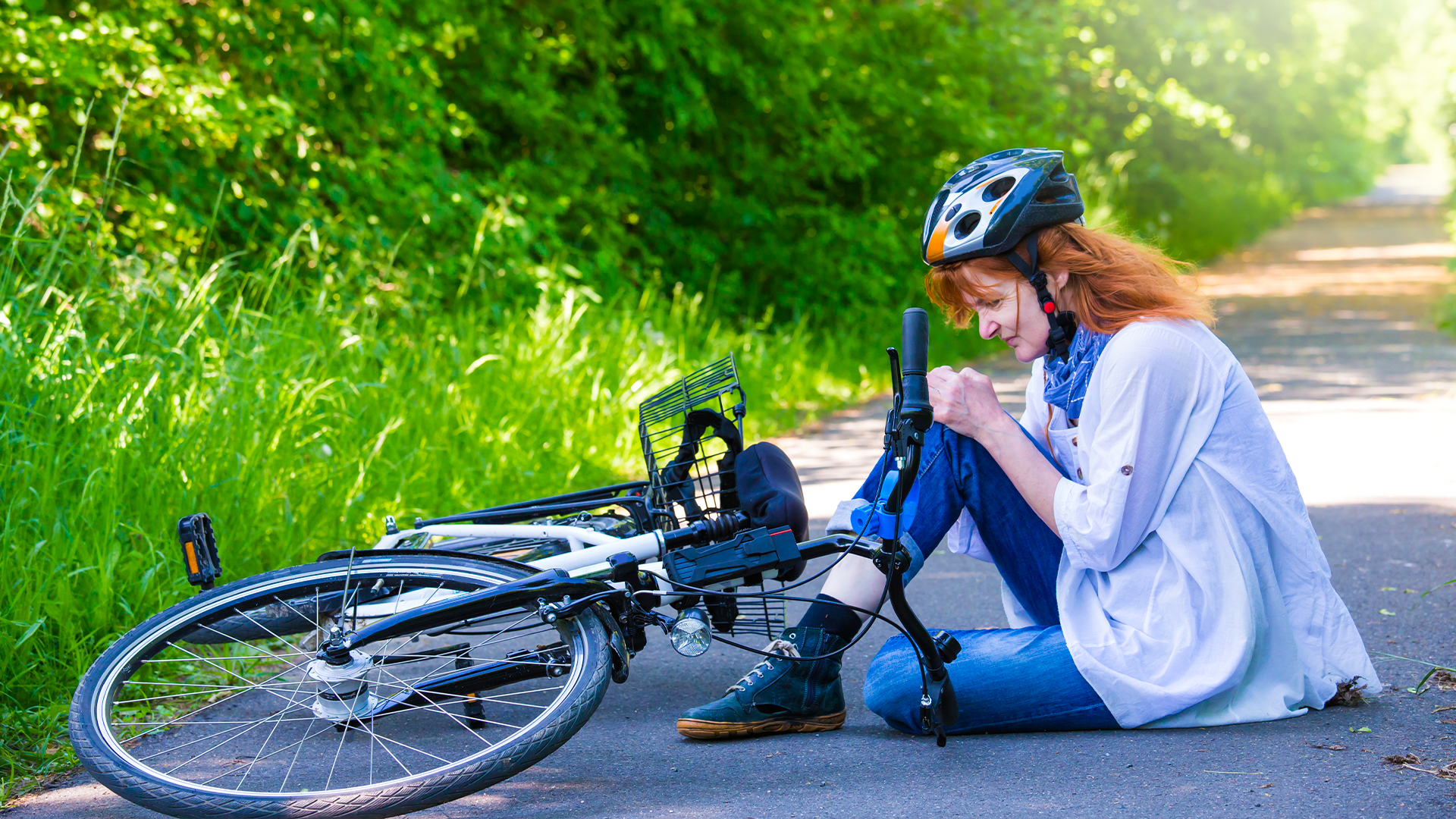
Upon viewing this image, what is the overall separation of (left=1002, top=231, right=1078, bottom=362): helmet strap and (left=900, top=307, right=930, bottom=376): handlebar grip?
1.73ft

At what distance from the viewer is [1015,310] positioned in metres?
3.08

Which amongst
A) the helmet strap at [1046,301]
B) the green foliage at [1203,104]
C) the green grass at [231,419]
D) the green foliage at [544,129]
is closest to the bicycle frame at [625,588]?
the helmet strap at [1046,301]

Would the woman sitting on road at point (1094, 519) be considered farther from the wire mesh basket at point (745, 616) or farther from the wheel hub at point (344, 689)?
the wheel hub at point (344, 689)

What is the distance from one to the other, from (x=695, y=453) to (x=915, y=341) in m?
0.96

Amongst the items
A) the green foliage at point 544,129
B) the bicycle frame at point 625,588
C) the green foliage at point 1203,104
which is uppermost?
the green foliage at point 1203,104

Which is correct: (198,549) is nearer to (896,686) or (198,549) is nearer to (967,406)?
(896,686)

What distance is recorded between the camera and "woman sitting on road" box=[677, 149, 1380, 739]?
9.59ft

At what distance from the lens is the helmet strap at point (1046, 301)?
9.89ft

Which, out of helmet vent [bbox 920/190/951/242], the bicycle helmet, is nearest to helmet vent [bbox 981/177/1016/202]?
the bicycle helmet

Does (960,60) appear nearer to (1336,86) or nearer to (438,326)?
(438,326)

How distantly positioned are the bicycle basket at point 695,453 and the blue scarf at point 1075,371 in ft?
2.52

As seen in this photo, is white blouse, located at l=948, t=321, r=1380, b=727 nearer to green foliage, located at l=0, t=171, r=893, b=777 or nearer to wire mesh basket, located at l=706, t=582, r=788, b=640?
wire mesh basket, located at l=706, t=582, r=788, b=640

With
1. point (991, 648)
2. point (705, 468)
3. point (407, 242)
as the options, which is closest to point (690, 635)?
point (705, 468)

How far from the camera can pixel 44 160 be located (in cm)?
569
